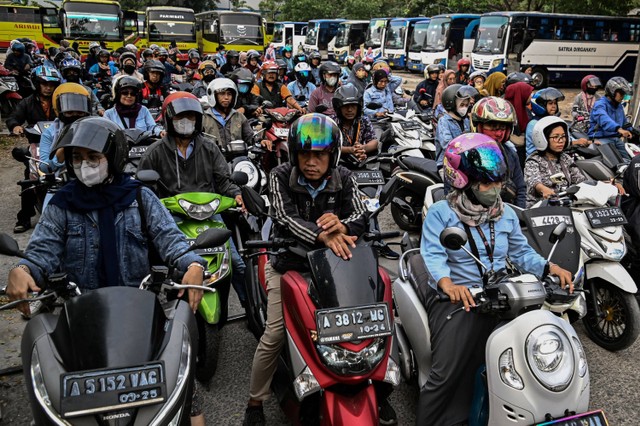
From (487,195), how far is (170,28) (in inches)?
1025

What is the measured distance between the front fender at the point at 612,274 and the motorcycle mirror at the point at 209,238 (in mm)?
3195

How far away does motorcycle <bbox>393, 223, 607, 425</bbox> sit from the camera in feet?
8.40

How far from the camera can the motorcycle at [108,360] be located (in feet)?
6.49

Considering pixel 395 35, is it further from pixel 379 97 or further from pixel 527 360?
pixel 527 360

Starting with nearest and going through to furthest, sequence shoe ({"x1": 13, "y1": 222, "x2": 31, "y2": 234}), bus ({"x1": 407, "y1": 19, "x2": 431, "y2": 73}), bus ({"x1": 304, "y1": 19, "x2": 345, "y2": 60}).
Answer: shoe ({"x1": 13, "y1": 222, "x2": 31, "y2": 234}), bus ({"x1": 407, "y1": 19, "x2": 431, "y2": 73}), bus ({"x1": 304, "y1": 19, "x2": 345, "y2": 60})

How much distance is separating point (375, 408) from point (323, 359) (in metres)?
0.35

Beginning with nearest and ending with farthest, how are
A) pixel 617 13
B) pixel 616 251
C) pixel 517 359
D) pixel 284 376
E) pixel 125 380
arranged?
1. pixel 125 380
2. pixel 517 359
3. pixel 284 376
4. pixel 616 251
5. pixel 617 13

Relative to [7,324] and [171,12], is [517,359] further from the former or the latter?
[171,12]

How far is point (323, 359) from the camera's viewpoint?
9.07 feet

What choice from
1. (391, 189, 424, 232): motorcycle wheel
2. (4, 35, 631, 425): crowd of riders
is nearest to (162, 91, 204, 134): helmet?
(4, 35, 631, 425): crowd of riders

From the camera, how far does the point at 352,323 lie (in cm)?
274

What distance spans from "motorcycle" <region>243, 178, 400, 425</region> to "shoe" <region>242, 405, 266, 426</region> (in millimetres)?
261

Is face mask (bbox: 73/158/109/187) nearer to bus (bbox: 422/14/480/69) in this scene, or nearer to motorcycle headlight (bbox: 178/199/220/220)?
motorcycle headlight (bbox: 178/199/220/220)

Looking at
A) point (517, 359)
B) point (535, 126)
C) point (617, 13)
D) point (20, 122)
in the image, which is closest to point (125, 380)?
point (517, 359)
